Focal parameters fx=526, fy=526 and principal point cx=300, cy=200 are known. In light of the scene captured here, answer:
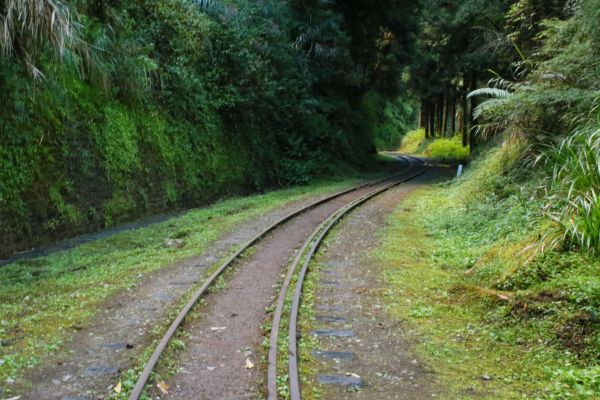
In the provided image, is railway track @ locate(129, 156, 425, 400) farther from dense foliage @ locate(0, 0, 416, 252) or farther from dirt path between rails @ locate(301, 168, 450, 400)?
dense foliage @ locate(0, 0, 416, 252)

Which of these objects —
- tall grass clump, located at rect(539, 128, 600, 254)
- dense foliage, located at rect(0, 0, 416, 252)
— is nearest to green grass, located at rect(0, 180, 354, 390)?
dense foliage, located at rect(0, 0, 416, 252)

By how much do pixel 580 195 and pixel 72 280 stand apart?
7497 mm

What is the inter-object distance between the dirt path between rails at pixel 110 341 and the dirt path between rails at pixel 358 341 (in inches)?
74.8

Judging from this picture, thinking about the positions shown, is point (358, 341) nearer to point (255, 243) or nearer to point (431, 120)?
point (255, 243)

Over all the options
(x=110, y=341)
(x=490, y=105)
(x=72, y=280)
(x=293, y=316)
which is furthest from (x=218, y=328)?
(x=490, y=105)

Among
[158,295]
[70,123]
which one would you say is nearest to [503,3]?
[70,123]

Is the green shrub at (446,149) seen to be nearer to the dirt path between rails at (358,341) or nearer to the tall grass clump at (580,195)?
the tall grass clump at (580,195)

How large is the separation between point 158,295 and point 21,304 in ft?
5.85

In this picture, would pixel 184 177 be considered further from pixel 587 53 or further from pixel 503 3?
pixel 503 3

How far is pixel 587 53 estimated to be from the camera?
9977 mm

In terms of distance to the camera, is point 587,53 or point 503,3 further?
point 503,3

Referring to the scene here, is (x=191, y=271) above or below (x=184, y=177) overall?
below

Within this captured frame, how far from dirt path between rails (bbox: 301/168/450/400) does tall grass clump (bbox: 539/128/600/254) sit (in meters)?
2.51

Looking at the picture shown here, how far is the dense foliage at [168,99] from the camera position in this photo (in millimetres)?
9883
